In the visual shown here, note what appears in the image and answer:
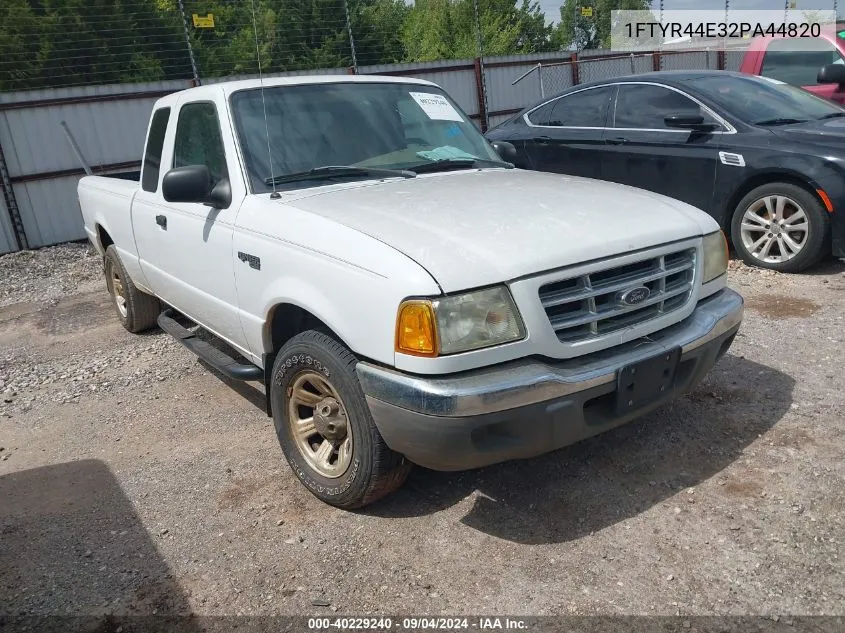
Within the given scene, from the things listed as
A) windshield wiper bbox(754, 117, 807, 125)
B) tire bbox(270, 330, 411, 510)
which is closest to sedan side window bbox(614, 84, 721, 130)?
windshield wiper bbox(754, 117, 807, 125)

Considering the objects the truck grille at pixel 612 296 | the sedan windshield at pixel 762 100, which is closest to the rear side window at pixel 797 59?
the sedan windshield at pixel 762 100

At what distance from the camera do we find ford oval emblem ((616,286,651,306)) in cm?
270

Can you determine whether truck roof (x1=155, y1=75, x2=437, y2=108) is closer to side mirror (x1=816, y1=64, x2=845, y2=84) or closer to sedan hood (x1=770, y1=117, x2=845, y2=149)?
sedan hood (x1=770, y1=117, x2=845, y2=149)

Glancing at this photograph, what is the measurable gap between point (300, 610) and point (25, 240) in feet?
33.0

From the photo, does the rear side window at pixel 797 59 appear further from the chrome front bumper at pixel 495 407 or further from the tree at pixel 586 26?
the tree at pixel 586 26

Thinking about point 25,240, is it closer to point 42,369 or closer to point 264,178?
point 42,369

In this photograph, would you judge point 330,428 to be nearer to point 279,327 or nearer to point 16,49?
point 279,327

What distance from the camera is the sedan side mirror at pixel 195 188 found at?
10.8 ft

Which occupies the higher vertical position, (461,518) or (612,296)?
(612,296)

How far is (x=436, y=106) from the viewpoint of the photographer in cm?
417

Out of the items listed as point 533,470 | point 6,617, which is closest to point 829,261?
point 533,470

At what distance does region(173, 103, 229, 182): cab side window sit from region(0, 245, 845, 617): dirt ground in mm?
1505

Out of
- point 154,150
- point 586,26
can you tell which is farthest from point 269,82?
point 586,26

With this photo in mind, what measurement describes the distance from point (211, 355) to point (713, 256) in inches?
107
